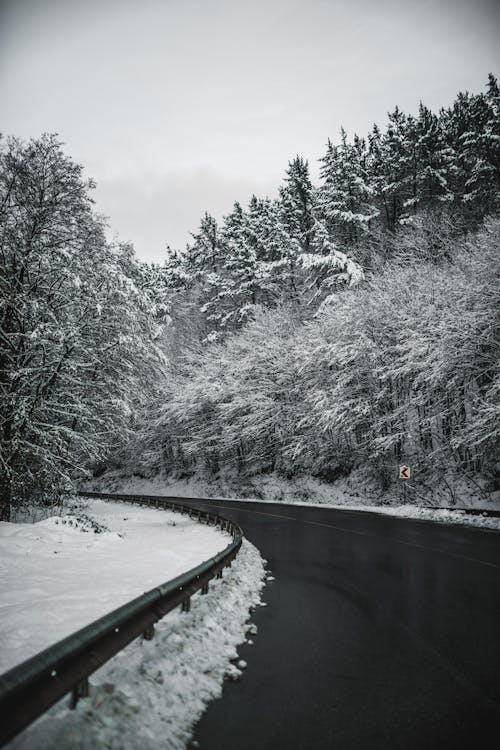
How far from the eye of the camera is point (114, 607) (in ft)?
20.2

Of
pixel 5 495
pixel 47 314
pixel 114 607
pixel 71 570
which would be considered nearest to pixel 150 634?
pixel 114 607

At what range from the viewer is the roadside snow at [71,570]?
5.39 m

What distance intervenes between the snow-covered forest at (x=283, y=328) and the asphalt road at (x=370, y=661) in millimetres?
8764

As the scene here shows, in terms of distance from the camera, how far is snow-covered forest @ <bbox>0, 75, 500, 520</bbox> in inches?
515

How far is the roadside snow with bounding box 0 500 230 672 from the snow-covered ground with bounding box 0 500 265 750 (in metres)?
0.02

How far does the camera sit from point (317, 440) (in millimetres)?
30344

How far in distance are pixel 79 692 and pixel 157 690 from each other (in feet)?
2.56

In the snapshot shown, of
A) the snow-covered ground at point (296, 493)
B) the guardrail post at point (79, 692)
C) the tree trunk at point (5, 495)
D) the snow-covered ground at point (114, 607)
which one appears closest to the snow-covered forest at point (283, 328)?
the tree trunk at point (5, 495)

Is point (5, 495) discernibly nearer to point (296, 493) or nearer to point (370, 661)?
point (370, 661)

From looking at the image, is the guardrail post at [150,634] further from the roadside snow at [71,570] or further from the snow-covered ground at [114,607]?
the roadside snow at [71,570]

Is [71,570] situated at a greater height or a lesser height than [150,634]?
lesser

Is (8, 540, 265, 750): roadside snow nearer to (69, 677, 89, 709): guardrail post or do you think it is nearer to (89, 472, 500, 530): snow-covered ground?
(69, 677, 89, 709): guardrail post

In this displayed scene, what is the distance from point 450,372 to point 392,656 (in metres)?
17.8

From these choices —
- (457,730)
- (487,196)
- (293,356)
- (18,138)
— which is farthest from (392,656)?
(487,196)
